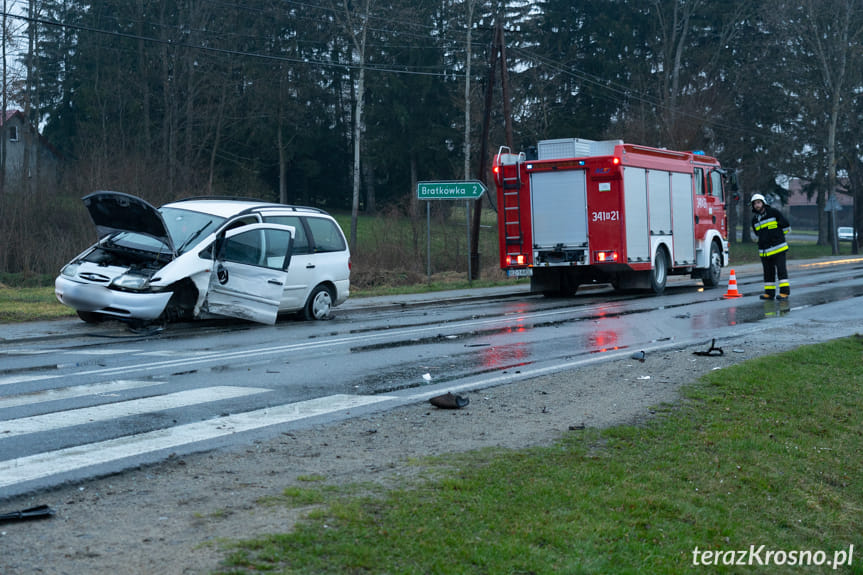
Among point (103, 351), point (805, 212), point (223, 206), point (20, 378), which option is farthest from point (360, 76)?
point (805, 212)

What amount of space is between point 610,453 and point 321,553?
8.98 ft

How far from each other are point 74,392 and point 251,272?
617cm

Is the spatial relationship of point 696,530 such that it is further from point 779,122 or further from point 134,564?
point 779,122

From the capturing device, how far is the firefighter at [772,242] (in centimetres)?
1919

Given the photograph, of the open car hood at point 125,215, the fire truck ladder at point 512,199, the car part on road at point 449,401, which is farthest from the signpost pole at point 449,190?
the car part on road at point 449,401

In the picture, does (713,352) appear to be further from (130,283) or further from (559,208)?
(559,208)

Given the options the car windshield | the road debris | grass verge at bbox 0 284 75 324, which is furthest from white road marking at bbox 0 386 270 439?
grass verge at bbox 0 284 75 324

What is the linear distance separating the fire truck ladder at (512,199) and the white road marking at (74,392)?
44.8ft

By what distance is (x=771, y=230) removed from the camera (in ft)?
63.0

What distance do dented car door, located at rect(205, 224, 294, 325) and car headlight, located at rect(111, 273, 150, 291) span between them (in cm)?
108

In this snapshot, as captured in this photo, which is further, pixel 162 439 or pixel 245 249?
pixel 245 249

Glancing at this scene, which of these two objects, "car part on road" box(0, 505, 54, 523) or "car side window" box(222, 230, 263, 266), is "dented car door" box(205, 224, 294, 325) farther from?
"car part on road" box(0, 505, 54, 523)

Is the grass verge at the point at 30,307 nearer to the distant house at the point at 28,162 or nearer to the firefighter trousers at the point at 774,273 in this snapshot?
the distant house at the point at 28,162

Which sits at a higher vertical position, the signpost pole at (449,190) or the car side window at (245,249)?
the signpost pole at (449,190)
